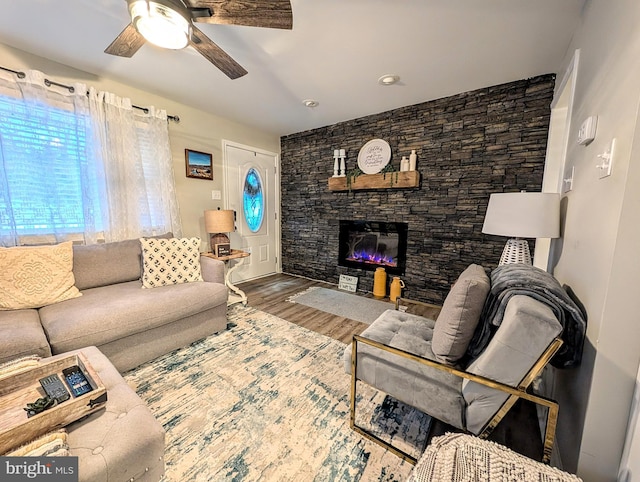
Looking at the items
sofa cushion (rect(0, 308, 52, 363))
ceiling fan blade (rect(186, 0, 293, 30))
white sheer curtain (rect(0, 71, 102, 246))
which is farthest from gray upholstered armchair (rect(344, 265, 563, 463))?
white sheer curtain (rect(0, 71, 102, 246))

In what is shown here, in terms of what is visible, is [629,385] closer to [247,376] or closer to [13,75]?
[247,376]

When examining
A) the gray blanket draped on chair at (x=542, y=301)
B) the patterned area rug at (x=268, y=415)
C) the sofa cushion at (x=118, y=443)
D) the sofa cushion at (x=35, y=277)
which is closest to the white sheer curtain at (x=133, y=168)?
the sofa cushion at (x=35, y=277)

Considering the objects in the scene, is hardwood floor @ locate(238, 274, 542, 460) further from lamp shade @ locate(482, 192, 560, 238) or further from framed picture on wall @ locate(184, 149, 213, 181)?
framed picture on wall @ locate(184, 149, 213, 181)

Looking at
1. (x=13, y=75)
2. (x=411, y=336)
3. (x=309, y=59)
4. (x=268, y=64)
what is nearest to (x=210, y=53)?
(x=268, y=64)

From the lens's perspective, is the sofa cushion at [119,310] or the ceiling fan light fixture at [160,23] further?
the sofa cushion at [119,310]

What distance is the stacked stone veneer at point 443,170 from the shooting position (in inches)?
95.3

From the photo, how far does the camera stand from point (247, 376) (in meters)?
1.76

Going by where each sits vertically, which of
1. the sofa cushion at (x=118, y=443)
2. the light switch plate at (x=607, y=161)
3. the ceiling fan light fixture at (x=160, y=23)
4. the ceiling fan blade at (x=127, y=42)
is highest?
→ the ceiling fan blade at (x=127, y=42)

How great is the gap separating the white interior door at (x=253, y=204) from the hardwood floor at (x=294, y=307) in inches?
11.2

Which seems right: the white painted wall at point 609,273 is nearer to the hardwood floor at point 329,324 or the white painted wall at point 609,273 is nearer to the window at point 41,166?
the hardwood floor at point 329,324

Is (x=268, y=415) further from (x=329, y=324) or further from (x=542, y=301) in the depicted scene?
(x=542, y=301)

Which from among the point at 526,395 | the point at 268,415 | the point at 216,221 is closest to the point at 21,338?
the point at 268,415

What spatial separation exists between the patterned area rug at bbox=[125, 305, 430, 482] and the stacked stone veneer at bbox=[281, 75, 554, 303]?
1733 mm

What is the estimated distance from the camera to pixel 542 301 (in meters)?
1.01
